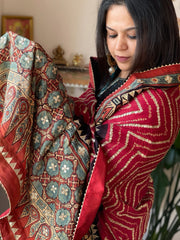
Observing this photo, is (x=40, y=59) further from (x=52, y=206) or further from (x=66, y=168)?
(x=52, y=206)

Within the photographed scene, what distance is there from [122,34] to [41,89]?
279 millimetres

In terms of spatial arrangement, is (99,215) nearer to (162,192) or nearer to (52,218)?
(52,218)

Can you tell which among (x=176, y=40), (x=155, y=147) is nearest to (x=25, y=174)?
(x=155, y=147)

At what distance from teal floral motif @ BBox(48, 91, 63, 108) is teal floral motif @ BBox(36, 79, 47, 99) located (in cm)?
2

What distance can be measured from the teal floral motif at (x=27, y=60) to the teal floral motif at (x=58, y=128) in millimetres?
170

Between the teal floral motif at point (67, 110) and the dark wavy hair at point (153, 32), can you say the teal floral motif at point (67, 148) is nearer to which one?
the teal floral motif at point (67, 110)

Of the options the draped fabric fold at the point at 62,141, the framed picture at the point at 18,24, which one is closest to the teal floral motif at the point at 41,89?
the draped fabric fold at the point at 62,141

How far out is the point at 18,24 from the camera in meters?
2.75

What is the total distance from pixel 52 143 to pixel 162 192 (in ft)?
3.84

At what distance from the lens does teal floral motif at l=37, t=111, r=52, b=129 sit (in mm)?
890

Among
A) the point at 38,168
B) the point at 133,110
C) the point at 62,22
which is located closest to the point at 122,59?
the point at 133,110

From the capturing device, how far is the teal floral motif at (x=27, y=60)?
868 millimetres

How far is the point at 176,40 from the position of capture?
3.06 feet

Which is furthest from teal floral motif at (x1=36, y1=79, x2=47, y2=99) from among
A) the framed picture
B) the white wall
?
the framed picture
